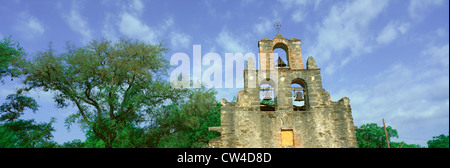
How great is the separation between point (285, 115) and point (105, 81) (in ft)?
34.9

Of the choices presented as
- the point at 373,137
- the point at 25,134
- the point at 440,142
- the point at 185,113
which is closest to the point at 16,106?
the point at 25,134

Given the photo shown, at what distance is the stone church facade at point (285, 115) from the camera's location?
12.5 metres

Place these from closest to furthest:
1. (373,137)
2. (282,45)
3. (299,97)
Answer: (299,97) → (282,45) → (373,137)

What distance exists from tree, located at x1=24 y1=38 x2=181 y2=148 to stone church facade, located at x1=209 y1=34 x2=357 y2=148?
5.23m

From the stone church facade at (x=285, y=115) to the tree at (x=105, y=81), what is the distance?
523cm

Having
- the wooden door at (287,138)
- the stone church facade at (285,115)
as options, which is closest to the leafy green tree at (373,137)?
the stone church facade at (285,115)

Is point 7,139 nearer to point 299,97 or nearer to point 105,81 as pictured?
point 105,81

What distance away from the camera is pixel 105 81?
1471 cm

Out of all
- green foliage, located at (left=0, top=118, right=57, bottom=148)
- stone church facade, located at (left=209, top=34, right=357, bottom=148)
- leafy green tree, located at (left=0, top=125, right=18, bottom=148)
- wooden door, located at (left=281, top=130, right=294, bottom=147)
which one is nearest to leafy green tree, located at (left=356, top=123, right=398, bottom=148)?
stone church facade, located at (left=209, top=34, right=357, bottom=148)

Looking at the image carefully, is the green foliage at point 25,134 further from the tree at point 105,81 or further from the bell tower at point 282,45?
the bell tower at point 282,45

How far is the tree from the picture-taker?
13969 millimetres

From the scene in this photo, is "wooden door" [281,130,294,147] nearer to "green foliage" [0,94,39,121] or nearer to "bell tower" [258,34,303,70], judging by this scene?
"bell tower" [258,34,303,70]
